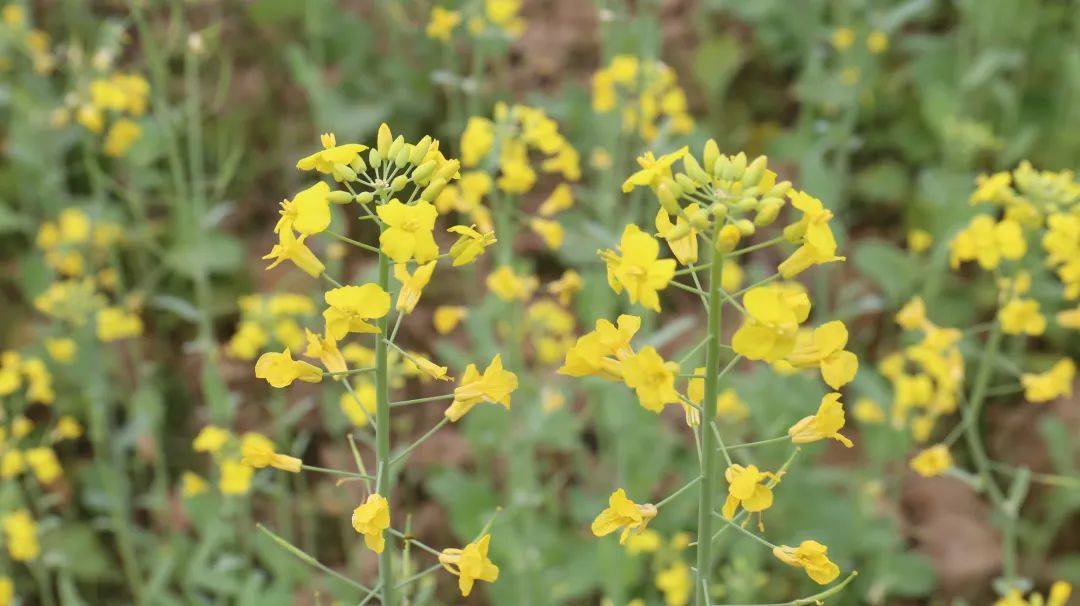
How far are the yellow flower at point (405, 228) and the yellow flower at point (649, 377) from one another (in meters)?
0.31

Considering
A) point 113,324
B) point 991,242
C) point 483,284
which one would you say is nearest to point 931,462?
point 991,242

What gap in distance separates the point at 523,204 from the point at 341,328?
2.91 metres

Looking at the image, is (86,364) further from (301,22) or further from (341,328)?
(341,328)

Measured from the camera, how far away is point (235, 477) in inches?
118

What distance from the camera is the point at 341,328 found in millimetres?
1448

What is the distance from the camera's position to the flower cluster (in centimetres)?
323

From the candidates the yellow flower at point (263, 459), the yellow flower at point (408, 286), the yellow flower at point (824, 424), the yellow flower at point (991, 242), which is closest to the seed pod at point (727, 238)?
the yellow flower at point (824, 424)

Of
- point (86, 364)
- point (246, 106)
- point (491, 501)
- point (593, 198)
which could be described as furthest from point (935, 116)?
point (86, 364)

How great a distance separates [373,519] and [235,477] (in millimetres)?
1659

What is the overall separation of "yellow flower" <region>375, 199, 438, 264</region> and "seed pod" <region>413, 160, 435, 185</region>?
136 mm

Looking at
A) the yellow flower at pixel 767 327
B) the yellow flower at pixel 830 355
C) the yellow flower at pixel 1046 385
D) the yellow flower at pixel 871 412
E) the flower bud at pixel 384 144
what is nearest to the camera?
the yellow flower at pixel 767 327

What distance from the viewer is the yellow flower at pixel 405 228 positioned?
4.70 ft

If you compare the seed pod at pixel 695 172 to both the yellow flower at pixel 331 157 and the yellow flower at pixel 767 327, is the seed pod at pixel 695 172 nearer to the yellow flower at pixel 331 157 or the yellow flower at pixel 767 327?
the yellow flower at pixel 767 327

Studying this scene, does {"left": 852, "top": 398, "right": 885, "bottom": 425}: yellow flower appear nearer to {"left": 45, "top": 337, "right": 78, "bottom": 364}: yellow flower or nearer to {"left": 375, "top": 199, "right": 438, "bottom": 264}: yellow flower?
{"left": 375, "top": 199, "right": 438, "bottom": 264}: yellow flower
